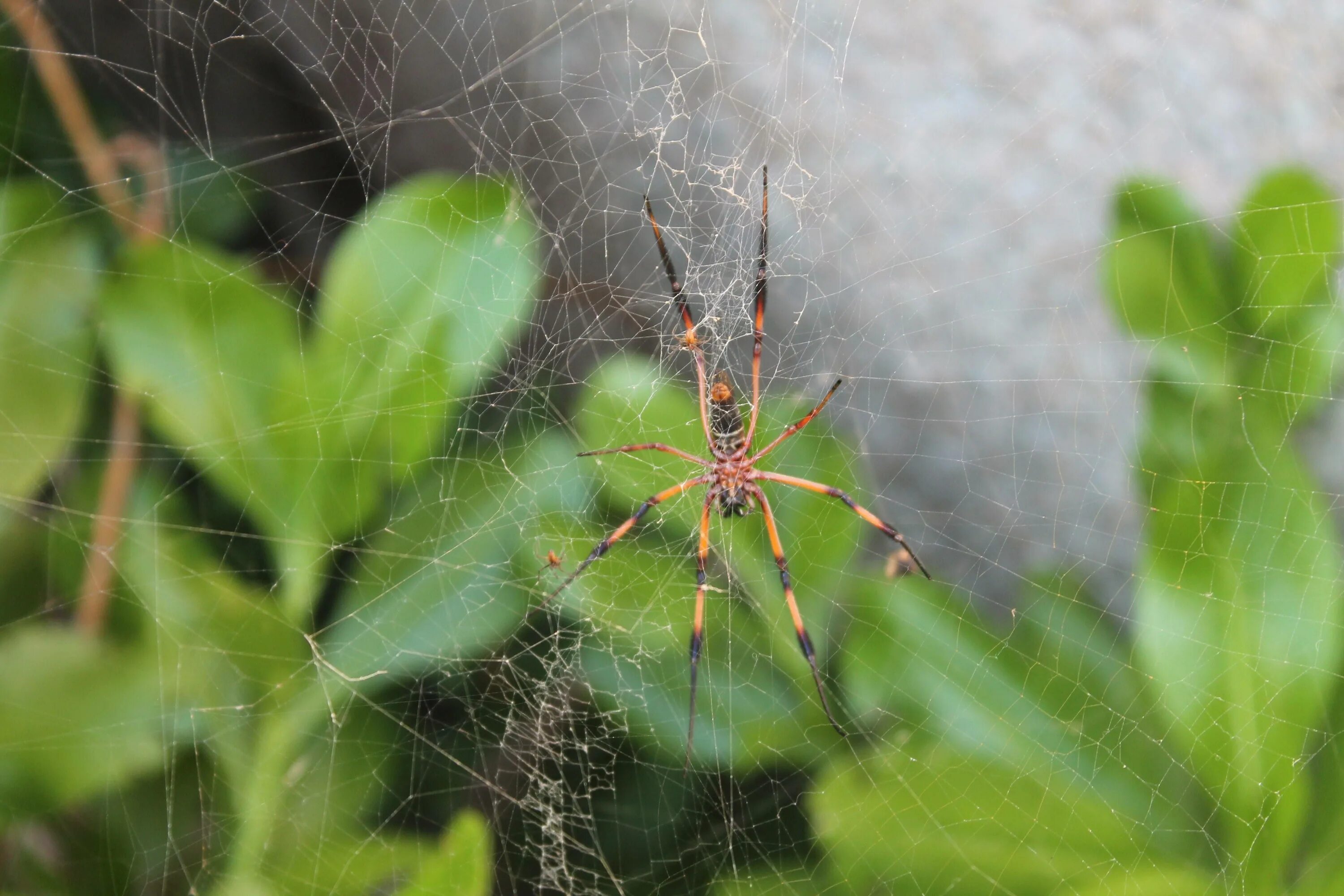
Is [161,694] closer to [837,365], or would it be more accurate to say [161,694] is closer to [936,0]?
[837,365]

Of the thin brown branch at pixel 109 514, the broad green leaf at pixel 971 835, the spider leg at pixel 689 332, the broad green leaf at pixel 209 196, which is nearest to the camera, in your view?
the broad green leaf at pixel 971 835

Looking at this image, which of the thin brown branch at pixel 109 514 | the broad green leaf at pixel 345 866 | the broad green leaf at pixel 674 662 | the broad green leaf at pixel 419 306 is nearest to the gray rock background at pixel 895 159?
the broad green leaf at pixel 419 306

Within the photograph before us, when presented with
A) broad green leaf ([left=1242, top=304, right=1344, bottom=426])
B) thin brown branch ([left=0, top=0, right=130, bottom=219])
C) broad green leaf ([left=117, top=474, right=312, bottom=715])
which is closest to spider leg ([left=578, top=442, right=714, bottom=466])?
broad green leaf ([left=117, top=474, right=312, bottom=715])

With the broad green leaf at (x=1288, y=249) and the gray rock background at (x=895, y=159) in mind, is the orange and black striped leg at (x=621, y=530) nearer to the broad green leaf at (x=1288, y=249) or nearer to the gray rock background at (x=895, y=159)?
the gray rock background at (x=895, y=159)

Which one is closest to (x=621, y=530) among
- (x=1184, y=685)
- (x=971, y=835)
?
(x=971, y=835)

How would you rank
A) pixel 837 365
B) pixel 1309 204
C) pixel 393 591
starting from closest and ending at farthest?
pixel 1309 204 → pixel 393 591 → pixel 837 365

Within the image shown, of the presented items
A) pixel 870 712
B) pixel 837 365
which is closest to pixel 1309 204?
pixel 837 365
